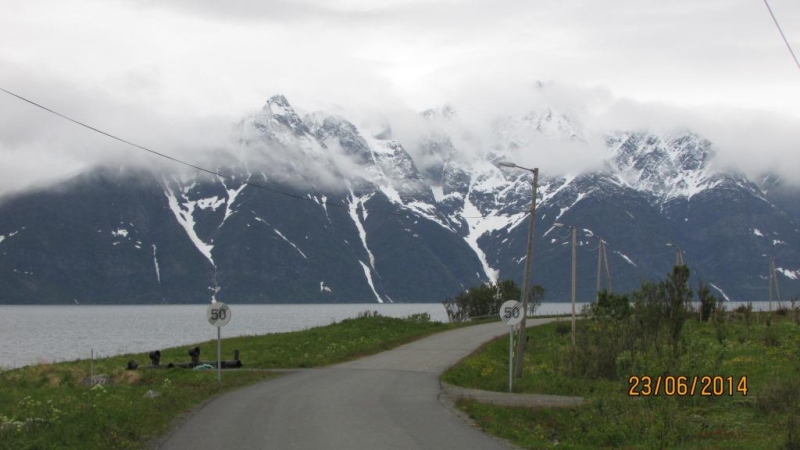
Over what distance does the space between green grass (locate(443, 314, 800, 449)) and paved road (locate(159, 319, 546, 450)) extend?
1.21 metres

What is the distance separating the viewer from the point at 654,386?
2405 cm

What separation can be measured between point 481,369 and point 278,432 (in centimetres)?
1797

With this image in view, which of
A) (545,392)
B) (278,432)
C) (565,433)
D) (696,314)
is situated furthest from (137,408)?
(696,314)

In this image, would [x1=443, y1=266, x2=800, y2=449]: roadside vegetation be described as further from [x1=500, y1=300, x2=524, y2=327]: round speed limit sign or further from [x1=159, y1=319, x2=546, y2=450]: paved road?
[x1=500, y1=300, x2=524, y2=327]: round speed limit sign

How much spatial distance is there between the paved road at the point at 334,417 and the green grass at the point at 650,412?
3.96 feet

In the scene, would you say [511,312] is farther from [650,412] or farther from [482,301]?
[482,301]

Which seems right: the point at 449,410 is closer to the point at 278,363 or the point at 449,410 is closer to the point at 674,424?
the point at 674,424

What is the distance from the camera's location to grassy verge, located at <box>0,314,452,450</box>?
1792cm

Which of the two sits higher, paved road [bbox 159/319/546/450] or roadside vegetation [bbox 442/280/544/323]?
roadside vegetation [bbox 442/280/544/323]

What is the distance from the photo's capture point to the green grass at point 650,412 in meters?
18.3

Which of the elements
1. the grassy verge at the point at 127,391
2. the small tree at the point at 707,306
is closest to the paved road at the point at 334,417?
the grassy verge at the point at 127,391

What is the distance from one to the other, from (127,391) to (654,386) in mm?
15487

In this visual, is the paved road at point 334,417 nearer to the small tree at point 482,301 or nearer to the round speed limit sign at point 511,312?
the round speed limit sign at point 511,312

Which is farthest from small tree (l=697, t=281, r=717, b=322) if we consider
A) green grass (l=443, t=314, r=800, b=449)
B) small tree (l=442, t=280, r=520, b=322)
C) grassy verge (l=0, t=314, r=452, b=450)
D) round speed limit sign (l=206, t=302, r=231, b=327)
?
round speed limit sign (l=206, t=302, r=231, b=327)
